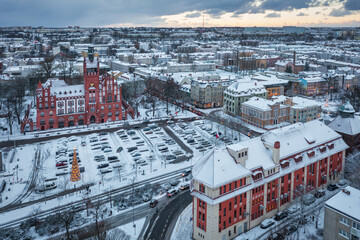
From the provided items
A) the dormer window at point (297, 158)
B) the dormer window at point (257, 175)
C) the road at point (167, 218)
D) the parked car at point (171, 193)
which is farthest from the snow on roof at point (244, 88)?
the dormer window at point (257, 175)

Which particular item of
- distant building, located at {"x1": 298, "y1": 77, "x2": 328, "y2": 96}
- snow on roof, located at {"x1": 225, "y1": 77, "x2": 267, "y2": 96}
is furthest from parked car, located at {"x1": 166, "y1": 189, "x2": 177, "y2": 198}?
distant building, located at {"x1": 298, "y1": 77, "x2": 328, "y2": 96}

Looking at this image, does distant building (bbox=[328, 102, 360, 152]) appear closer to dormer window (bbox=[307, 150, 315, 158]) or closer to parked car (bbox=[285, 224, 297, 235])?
dormer window (bbox=[307, 150, 315, 158])

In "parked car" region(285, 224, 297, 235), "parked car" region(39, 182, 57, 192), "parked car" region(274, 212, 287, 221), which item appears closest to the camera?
"parked car" region(285, 224, 297, 235)

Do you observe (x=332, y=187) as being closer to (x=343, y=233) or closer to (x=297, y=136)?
(x=297, y=136)

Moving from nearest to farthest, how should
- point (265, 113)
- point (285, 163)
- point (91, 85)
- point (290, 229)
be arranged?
1. point (290, 229)
2. point (285, 163)
3. point (265, 113)
4. point (91, 85)

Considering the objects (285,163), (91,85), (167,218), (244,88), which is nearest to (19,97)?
(91,85)

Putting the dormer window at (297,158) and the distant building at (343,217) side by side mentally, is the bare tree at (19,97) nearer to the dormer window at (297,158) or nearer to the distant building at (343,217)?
the dormer window at (297,158)
